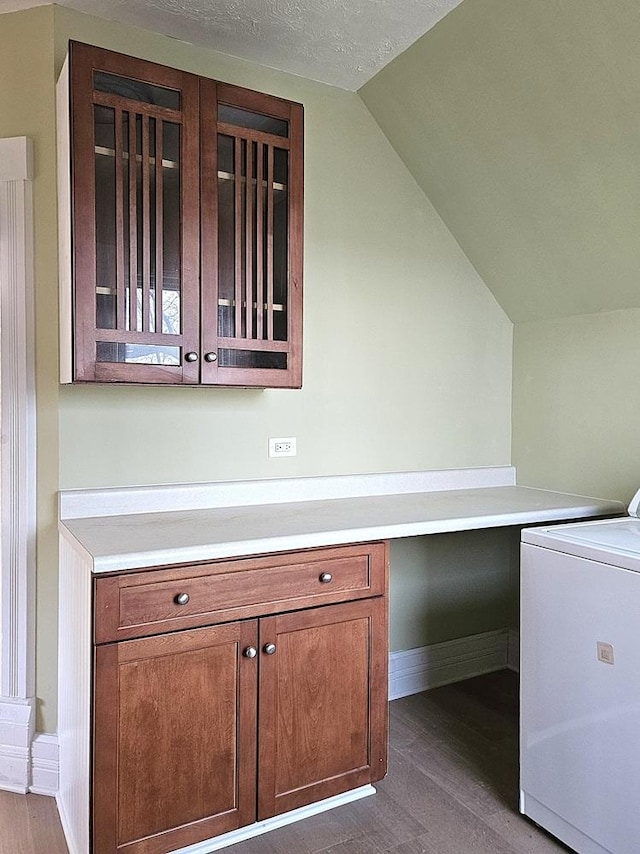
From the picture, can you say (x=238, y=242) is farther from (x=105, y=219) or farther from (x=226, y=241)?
(x=105, y=219)

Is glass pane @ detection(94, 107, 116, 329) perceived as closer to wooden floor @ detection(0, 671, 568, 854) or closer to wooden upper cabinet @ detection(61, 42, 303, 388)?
wooden upper cabinet @ detection(61, 42, 303, 388)

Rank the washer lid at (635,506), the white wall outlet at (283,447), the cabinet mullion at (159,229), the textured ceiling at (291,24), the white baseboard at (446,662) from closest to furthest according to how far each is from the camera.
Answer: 1. the cabinet mullion at (159,229)
2. the textured ceiling at (291,24)
3. the washer lid at (635,506)
4. the white wall outlet at (283,447)
5. the white baseboard at (446,662)

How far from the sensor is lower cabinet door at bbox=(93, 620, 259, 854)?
169 centimetres

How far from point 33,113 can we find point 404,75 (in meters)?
1.33

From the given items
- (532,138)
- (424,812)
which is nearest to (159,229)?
(532,138)

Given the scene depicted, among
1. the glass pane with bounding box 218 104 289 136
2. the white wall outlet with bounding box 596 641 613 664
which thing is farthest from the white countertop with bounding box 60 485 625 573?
the glass pane with bounding box 218 104 289 136

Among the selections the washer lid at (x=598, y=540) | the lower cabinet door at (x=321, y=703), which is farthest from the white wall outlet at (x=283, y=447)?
the washer lid at (x=598, y=540)

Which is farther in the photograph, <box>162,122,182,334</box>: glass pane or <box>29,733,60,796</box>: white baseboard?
<box>29,733,60,796</box>: white baseboard

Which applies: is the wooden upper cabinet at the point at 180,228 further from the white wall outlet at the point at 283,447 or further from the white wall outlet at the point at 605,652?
the white wall outlet at the point at 605,652

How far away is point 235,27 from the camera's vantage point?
2.26 metres

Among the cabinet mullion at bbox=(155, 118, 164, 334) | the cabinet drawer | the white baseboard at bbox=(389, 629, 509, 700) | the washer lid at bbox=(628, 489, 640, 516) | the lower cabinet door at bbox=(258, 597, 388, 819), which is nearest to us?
the cabinet drawer

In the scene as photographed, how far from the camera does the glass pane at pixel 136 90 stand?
194cm

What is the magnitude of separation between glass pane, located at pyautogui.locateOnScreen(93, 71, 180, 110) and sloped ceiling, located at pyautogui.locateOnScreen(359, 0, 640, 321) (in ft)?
3.09

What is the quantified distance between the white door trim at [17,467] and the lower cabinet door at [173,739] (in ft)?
2.18
